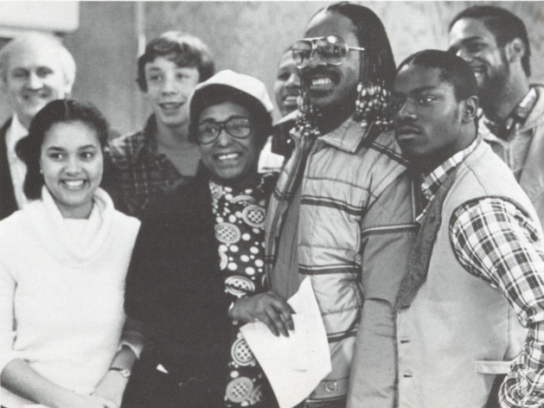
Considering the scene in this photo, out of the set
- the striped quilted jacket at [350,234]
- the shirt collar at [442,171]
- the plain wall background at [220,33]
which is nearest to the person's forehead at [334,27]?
the striped quilted jacket at [350,234]

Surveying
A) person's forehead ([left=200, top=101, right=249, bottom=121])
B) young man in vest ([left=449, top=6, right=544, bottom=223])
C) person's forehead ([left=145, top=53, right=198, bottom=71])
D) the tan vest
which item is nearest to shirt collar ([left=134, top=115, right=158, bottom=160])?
person's forehead ([left=145, top=53, right=198, bottom=71])

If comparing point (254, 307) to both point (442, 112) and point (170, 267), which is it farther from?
point (442, 112)

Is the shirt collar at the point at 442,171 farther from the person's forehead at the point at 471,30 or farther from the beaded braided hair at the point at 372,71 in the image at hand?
the person's forehead at the point at 471,30

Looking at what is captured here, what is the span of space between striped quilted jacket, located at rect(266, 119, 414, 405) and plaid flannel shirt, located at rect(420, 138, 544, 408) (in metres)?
0.21

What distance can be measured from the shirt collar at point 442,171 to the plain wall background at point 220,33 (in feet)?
3.56

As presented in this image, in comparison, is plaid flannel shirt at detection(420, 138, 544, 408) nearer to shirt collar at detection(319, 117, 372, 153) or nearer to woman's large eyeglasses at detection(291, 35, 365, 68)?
shirt collar at detection(319, 117, 372, 153)

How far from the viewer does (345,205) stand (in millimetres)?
1604

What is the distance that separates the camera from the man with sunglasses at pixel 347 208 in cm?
155

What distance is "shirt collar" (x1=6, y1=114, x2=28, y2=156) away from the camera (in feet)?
7.41

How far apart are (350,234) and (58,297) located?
2.79 feet

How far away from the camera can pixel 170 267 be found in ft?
5.94

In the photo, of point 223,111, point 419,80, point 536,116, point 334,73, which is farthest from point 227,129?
point 536,116

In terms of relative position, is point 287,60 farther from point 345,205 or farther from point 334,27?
point 345,205

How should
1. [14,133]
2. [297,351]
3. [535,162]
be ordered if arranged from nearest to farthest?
[297,351] < [535,162] < [14,133]
